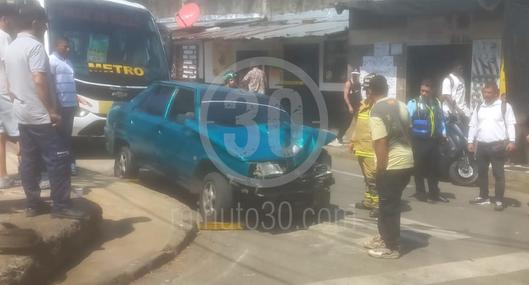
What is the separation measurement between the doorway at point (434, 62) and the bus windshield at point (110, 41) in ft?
17.5

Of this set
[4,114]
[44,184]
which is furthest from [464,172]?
[4,114]

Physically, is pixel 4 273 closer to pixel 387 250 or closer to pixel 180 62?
pixel 387 250

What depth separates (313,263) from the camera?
20.5 feet

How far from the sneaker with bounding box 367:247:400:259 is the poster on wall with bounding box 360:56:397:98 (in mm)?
8001

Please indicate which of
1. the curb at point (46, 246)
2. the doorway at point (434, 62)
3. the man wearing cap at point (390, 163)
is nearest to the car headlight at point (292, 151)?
the man wearing cap at point (390, 163)

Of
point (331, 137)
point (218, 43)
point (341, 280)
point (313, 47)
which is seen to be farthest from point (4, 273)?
point (218, 43)

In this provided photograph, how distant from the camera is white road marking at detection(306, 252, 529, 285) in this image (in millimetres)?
5707

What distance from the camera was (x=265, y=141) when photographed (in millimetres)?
7469

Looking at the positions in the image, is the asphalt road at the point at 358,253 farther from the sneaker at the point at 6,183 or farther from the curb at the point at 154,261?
the sneaker at the point at 6,183

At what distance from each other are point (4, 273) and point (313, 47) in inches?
538

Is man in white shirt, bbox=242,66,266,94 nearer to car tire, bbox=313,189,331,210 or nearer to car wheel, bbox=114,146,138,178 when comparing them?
car wheel, bbox=114,146,138,178

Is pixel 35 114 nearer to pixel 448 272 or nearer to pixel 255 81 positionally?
pixel 448 272

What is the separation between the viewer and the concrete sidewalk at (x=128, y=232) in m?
5.50

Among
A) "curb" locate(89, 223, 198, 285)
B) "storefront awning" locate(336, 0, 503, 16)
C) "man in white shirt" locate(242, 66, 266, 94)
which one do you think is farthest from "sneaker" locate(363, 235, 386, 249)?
"man in white shirt" locate(242, 66, 266, 94)
